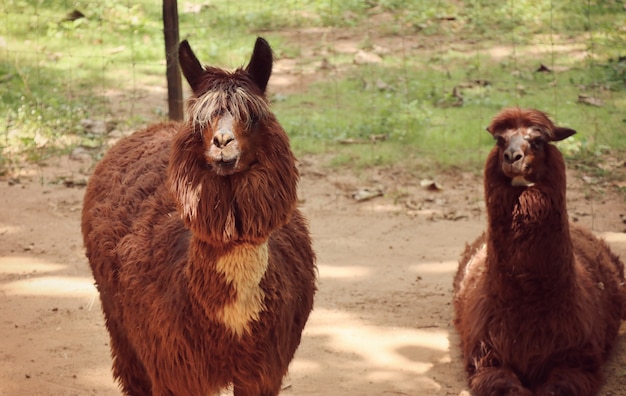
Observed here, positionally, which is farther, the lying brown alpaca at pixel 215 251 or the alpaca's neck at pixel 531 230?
the alpaca's neck at pixel 531 230

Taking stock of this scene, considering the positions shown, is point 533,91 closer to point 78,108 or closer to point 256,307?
point 78,108

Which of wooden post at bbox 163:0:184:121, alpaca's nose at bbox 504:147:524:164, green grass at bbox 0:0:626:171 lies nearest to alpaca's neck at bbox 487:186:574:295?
alpaca's nose at bbox 504:147:524:164

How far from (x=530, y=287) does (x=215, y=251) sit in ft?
7.81

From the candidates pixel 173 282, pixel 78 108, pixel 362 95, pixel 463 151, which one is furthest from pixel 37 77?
pixel 173 282

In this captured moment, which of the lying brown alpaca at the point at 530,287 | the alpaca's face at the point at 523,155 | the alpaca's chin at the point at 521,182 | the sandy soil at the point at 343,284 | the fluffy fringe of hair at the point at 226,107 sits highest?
the fluffy fringe of hair at the point at 226,107

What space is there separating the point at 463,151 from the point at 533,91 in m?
1.70

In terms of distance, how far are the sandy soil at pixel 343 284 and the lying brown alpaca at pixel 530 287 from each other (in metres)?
0.29

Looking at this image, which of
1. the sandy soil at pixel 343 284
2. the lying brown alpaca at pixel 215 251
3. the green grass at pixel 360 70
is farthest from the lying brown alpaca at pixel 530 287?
the green grass at pixel 360 70

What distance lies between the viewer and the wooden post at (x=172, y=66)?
344 inches

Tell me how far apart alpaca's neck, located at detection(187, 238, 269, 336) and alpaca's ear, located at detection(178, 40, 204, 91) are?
689mm

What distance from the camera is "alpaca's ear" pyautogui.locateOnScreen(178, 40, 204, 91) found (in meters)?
3.80

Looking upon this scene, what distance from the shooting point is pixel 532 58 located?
38.7ft

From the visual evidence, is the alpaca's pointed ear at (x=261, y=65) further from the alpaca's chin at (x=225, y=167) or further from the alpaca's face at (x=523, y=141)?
the alpaca's face at (x=523, y=141)

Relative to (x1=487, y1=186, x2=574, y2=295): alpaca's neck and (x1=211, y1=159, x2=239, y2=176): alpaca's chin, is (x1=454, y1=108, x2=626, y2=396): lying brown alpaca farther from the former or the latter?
(x1=211, y1=159, x2=239, y2=176): alpaca's chin
